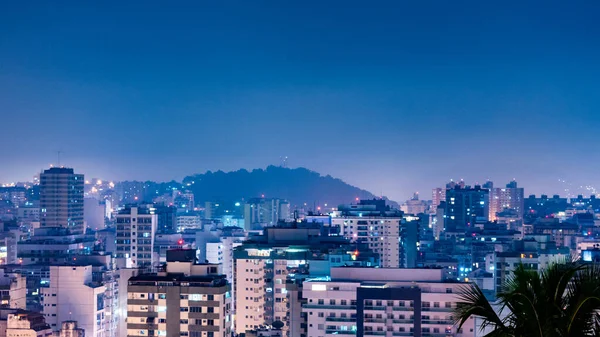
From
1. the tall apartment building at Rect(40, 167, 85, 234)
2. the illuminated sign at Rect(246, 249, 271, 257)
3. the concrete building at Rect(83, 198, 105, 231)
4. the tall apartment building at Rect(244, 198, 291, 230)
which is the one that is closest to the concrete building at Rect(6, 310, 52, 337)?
the illuminated sign at Rect(246, 249, 271, 257)

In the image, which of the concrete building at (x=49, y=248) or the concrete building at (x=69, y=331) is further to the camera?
the concrete building at (x=49, y=248)

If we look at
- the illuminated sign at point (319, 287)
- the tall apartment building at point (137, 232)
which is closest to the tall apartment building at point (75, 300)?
the tall apartment building at point (137, 232)

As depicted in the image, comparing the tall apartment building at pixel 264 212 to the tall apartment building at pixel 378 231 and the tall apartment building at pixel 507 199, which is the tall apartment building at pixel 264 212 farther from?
the tall apartment building at pixel 378 231

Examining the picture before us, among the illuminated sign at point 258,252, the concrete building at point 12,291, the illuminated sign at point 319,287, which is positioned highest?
the illuminated sign at point 258,252

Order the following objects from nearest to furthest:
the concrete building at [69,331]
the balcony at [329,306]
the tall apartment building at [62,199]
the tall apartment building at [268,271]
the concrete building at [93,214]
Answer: the balcony at [329,306] < the concrete building at [69,331] < the tall apartment building at [268,271] < the tall apartment building at [62,199] < the concrete building at [93,214]

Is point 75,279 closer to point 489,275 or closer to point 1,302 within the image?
point 1,302

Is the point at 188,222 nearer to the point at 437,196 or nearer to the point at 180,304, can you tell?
the point at 437,196
